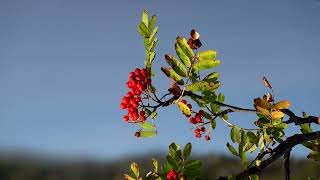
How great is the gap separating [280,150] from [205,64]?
64 cm

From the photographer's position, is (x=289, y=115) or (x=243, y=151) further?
(x=243, y=151)

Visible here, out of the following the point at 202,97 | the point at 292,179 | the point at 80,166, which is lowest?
the point at 292,179

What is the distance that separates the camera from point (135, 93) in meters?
3.27

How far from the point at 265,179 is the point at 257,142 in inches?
2127

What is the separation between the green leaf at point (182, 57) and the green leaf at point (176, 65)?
0.03 meters

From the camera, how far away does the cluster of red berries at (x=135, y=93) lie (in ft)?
10.5

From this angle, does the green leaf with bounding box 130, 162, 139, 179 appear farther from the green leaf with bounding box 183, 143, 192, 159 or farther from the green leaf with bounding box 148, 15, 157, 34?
the green leaf with bounding box 148, 15, 157, 34

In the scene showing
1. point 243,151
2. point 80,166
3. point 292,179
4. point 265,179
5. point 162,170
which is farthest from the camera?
point 80,166

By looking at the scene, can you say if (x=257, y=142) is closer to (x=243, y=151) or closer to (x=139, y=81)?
(x=243, y=151)

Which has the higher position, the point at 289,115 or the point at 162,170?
the point at 289,115

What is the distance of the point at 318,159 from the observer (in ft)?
12.5

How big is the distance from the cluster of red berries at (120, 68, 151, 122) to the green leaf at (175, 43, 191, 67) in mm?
230

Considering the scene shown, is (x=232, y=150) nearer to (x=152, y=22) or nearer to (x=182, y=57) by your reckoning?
(x=182, y=57)

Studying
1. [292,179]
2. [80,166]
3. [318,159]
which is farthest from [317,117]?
[80,166]
